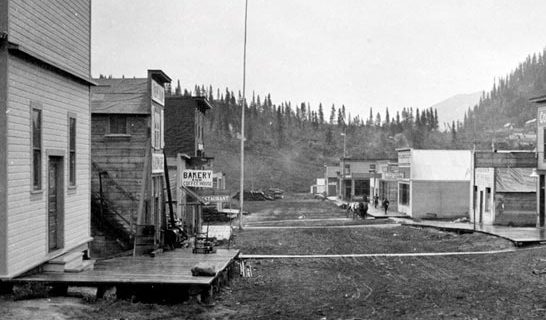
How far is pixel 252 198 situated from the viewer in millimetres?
85125

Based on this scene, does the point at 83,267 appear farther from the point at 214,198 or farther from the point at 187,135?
the point at 187,135

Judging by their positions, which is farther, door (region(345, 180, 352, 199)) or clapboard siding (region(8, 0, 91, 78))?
door (region(345, 180, 352, 199))

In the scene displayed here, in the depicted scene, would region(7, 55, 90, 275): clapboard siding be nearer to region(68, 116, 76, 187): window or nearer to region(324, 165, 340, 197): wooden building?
region(68, 116, 76, 187): window

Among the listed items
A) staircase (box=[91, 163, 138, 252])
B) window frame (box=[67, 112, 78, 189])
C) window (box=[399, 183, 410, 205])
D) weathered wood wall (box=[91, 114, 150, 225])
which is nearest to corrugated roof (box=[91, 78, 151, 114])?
weathered wood wall (box=[91, 114, 150, 225])

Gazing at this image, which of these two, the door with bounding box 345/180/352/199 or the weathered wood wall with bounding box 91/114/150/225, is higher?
the weathered wood wall with bounding box 91/114/150/225

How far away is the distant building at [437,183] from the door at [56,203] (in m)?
35.5

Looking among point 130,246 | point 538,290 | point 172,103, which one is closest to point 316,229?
point 172,103

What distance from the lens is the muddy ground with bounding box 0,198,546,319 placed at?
43.0 feet

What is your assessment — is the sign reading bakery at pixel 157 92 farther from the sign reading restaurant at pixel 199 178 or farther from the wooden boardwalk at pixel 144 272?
the wooden boardwalk at pixel 144 272

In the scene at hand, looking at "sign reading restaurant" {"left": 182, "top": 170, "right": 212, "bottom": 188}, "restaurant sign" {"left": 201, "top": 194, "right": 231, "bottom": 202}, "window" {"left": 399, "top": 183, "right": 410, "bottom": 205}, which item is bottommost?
"window" {"left": 399, "top": 183, "right": 410, "bottom": 205}

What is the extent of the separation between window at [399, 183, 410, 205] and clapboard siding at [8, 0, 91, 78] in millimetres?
36207

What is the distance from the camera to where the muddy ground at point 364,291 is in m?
13.1

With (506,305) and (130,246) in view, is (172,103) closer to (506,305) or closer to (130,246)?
(130,246)

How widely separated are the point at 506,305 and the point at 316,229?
23.0 metres
